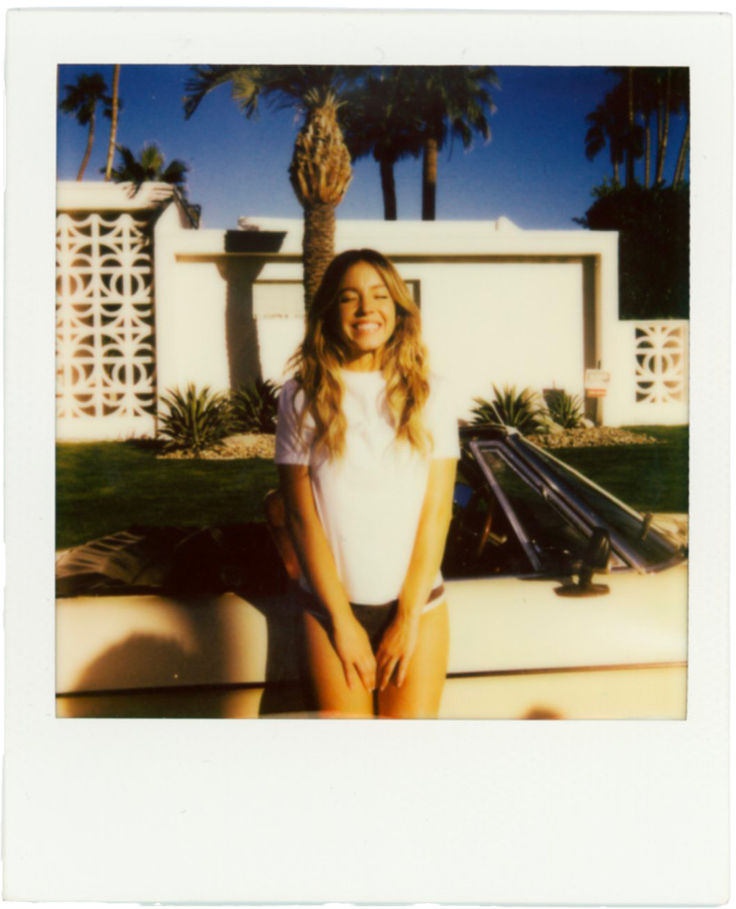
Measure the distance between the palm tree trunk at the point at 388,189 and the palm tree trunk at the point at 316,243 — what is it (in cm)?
20

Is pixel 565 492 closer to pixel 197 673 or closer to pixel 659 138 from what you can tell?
pixel 659 138

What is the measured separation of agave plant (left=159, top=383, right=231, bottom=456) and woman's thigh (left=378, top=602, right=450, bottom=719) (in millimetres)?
1073

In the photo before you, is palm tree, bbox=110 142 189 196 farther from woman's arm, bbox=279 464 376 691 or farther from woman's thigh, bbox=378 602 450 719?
woman's thigh, bbox=378 602 450 719

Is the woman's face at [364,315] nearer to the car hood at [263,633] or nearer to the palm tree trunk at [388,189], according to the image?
the palm tree trunk at [388,189]

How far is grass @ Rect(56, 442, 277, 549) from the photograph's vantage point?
357 cm

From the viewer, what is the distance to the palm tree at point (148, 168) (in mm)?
3574

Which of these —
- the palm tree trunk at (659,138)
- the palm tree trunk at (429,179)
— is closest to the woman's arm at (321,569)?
the palm tree trunk at (429,179)

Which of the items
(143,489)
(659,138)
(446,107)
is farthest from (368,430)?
(659,138)

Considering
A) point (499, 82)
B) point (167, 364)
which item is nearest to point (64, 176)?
point (167, 364)

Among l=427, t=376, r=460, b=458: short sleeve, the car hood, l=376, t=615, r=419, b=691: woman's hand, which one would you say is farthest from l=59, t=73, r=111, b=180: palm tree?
l=376, t=615, r=419, b=691: woman's hand

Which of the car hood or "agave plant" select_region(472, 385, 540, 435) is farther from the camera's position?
"agave plant" select_region(472, 385, 540, 435)

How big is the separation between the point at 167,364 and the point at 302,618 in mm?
1104

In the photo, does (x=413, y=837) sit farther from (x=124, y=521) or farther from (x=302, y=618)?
(x=124, y=521)

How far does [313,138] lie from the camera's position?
3.57 meters
